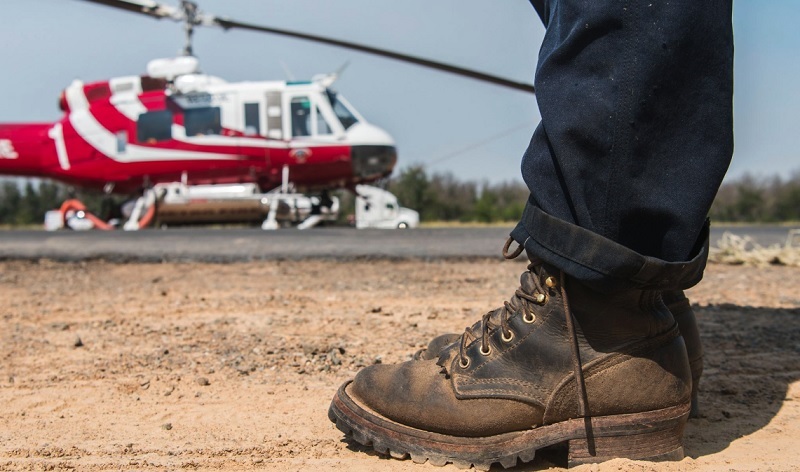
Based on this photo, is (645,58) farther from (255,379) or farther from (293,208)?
(293,208)

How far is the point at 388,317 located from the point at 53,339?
33.8 inches

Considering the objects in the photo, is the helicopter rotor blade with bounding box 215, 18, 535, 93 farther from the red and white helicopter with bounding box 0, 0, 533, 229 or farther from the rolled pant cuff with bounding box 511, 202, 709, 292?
the red and white helicopter with bounding box 0, 0, 533, 229

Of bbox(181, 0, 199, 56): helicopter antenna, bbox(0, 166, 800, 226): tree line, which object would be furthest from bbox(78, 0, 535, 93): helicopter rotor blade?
bbox(0, 166, 800, 226): tree line

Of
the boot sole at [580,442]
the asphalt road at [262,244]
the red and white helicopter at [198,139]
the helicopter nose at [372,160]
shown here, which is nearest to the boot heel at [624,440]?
the boot sole at [580,442]

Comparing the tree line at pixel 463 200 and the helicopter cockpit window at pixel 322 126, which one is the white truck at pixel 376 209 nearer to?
the helicopter cockpit window at pixel 322 126

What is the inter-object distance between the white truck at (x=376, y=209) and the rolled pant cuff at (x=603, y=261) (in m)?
8.52

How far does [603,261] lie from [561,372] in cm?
16

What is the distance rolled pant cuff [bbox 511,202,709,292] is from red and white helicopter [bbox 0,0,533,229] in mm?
7894

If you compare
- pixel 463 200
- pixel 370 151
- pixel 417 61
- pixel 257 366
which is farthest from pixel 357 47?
pixel 463 200

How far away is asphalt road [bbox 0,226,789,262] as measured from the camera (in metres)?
3.49

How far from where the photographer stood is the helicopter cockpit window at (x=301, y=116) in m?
8.88

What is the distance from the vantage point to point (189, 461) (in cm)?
92

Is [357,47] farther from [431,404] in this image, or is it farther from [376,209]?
[376,209]

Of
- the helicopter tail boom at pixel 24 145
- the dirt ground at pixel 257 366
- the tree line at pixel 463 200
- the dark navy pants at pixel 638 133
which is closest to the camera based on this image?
the dark navy pants at pixel 638 133
